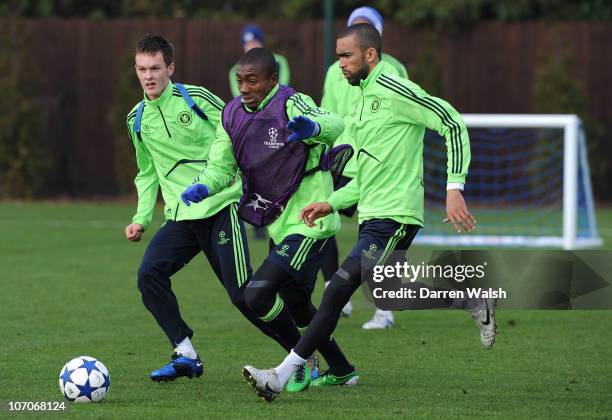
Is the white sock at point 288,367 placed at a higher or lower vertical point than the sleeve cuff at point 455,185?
lower

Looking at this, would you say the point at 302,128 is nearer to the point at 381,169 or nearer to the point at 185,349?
the point at 381,169

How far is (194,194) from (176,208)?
78 centimetres

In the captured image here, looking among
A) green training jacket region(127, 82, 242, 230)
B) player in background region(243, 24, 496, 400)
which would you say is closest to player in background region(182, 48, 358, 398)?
player in background region(243, 24, 496, 400)

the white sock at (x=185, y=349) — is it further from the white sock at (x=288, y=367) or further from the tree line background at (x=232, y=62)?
the tree line background at (x=232, y=62)

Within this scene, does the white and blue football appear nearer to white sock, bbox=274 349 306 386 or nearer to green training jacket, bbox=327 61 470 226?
white sock, bbox=274 349 306 386

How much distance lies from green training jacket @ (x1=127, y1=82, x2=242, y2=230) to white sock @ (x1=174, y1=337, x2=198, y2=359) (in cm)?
73

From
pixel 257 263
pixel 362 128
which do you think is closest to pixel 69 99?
pixel 257 263

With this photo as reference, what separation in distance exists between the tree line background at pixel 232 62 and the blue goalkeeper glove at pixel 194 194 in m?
16.7

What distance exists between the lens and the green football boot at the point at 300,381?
24.1 feet

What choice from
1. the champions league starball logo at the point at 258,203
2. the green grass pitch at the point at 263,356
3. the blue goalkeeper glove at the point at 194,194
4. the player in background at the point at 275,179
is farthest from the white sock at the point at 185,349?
the blue goalkeeper glove at the point at 194,194

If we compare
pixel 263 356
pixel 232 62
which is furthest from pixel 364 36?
pixel 232 62

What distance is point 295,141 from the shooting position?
7.09 metres

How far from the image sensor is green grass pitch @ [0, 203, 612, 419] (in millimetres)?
6766

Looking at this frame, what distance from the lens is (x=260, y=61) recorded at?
7.12m
